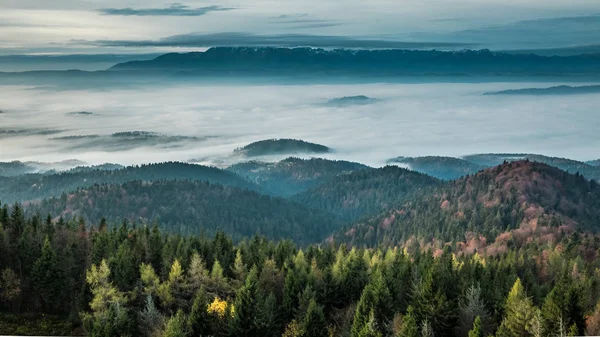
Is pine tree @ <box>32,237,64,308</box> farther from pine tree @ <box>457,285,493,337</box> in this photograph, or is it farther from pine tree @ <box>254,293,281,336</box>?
pine tree @ <box>457,285,493,337</box>

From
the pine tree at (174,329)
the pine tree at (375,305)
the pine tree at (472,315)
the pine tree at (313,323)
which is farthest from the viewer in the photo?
the pine tree at (313,323)

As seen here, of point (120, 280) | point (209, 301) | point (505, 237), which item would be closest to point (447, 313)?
point (209, 301)

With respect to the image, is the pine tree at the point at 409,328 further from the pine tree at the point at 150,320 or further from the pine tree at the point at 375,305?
the pine tree at the point at 150,320

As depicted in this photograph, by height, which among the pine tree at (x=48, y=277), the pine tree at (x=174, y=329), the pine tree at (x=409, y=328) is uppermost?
the pine tree at (x=409, y=328)

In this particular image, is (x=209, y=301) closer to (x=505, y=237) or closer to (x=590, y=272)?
(x=590, y=272)

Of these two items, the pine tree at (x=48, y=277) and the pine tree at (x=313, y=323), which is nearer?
the pine tree at (x=313, y=323)

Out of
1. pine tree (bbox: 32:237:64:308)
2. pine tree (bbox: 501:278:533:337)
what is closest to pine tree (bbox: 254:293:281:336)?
pine tree (bbox: 501:278:533:337)

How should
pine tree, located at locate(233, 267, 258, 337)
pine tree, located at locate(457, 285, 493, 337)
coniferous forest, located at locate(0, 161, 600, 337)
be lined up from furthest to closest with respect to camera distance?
pine tree, located at locate(233, 267, 258, 337)
pine tree, located at locate(457, 285, 493, 337)
coniferous forest, located at locate(0, 161, 600, 337)

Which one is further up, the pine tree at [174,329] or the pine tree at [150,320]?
the pine tree at [174,329]

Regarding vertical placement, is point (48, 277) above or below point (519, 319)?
below

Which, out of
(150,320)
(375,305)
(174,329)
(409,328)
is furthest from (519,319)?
(150,320)

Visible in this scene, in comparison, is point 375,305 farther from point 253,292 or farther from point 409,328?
point 253,292

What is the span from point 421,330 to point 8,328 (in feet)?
139

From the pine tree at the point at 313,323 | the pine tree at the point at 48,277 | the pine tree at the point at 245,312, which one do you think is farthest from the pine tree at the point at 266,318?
the pine tree at the point at 48,277
